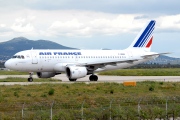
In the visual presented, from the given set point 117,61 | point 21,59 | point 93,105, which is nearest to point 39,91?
point 93,105

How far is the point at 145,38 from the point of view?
71250 mm

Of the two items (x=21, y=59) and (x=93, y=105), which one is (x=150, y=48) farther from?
(x=93, y=105)

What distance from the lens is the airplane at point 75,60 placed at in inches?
2276

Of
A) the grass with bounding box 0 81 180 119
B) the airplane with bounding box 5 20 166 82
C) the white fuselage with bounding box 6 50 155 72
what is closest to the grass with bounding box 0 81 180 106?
the grass with bounding box 0 81 180 119

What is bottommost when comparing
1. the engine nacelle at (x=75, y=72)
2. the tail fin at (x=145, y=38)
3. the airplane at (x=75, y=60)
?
the engine nacelle at (x=75, y=72)

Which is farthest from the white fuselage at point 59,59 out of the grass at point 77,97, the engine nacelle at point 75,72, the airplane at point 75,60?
the grass at point 77,97

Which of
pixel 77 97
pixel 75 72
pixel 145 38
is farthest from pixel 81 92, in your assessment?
pixel 145 38

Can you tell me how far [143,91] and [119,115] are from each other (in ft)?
63.7

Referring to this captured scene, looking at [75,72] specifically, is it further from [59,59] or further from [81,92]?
→ [81,92]

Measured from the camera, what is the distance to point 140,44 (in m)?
70.2

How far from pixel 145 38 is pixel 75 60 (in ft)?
47.7

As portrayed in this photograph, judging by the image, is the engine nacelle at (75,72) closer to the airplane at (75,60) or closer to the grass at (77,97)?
the airplane at (75,60)

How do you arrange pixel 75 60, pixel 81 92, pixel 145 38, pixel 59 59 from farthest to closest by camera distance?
pixel 145 38, pixel 75 60, pixel 59 59, pixel 81 92

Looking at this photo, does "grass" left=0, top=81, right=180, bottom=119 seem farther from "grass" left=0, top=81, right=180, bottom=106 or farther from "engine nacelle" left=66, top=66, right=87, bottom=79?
"engine nacelle" left=66, top=66, right=87, bottom=79
